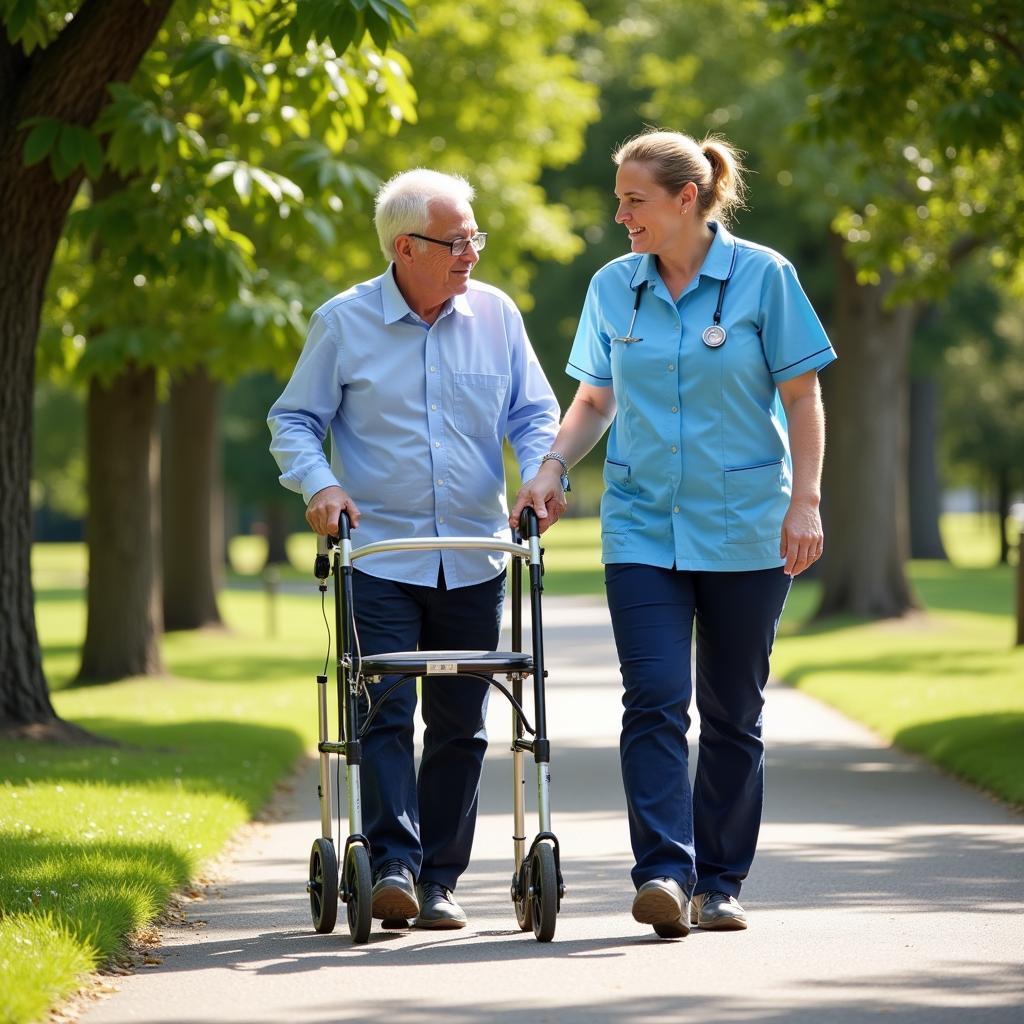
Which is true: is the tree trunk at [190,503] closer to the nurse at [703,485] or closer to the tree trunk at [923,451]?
the nurse at [703,485]

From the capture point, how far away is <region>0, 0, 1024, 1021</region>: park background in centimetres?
867

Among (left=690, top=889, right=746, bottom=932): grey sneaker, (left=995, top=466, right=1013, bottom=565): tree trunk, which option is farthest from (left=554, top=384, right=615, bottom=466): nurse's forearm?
(left=995, top=466, right=1013, bottom=565): tree trunk

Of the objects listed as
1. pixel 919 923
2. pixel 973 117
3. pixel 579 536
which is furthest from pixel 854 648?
pixel 579 536

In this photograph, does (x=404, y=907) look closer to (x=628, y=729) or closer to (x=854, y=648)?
(x=628, y=729)

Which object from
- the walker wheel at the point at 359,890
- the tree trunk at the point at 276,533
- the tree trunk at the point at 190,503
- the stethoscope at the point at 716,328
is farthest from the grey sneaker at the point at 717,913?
the tree trunk at the point at 276,533

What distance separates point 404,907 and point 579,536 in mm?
76186

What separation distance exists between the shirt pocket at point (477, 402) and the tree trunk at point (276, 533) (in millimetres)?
41043

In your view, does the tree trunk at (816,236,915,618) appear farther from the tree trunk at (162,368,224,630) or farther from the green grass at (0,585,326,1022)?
the green grass at (0,585,326,1022)

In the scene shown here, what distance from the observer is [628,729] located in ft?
18.1

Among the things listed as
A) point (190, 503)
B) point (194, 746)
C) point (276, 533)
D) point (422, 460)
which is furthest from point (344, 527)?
point (276, 533)

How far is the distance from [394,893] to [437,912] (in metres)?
0.26

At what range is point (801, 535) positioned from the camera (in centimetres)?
544

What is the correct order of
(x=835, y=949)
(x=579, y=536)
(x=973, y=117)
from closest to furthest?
(x=835, y=949) → (x=973, y=117) → (x=579, y=536)

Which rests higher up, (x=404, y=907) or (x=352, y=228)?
(x=352, y=228)
